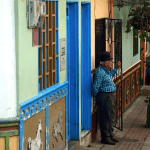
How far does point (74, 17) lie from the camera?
7.75m

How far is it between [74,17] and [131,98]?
6387 mm

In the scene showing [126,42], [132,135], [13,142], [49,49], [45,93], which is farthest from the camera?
[126,42]

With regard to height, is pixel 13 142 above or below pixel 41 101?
below

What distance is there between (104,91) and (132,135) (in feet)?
5.98

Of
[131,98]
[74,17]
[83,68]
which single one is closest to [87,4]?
[74,17]

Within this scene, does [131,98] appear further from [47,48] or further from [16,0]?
[16,0]

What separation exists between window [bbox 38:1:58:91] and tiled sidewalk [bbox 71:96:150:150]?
1.97m

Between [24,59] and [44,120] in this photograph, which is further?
[44,120]

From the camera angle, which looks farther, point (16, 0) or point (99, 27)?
point (99, 27)

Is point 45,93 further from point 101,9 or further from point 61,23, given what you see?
point 101,9

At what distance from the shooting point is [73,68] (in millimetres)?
7914

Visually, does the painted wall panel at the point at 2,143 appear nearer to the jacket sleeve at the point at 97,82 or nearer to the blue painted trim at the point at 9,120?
the blue painted trim at the point at 9,120

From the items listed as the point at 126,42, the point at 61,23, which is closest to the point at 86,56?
the point at 61,23

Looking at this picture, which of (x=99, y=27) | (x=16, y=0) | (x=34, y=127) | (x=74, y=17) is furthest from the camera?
(x=99, y=27)
